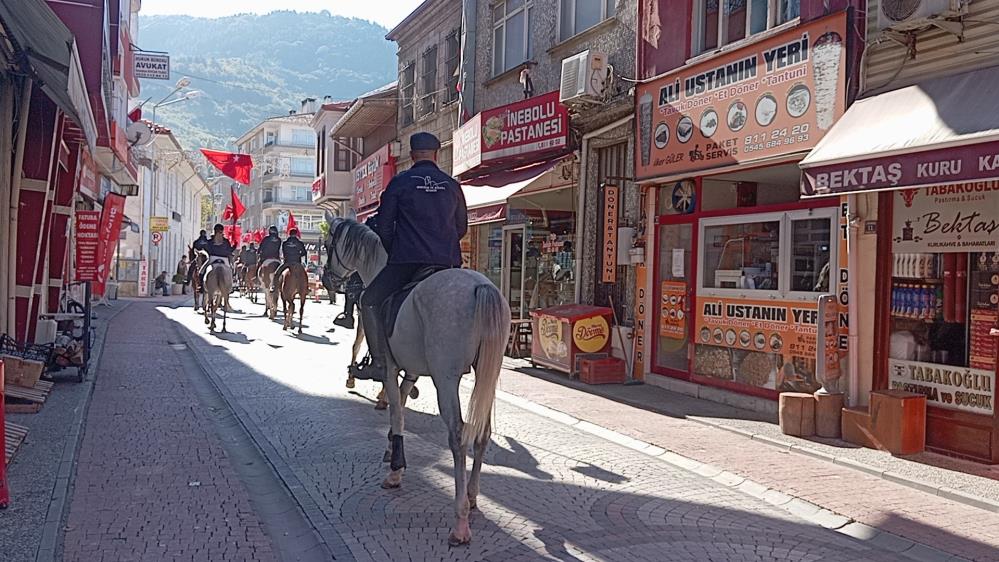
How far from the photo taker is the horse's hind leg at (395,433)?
19.6 ft

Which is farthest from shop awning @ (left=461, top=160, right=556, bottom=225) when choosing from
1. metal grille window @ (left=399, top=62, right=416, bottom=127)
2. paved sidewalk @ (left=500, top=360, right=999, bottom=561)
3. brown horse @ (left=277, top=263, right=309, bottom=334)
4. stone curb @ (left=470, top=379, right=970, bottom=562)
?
metal grille window @ (left=399, top=62, right=416, bottom=127)

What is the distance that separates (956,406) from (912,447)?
0.54 meters

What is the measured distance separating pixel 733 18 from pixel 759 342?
404cm

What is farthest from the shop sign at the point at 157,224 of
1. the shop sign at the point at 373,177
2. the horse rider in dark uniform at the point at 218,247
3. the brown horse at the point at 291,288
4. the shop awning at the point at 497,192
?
the shop awning at the point at 497,192

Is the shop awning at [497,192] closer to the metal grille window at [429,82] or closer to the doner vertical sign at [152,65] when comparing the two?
the metal grille window at [429,82]

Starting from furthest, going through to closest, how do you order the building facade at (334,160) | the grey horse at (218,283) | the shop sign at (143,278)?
the shop sign at (143,278), the building facade at (334,160), the grey horse at (218,283)

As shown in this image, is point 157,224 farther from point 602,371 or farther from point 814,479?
point 814,479

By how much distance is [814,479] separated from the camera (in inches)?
264

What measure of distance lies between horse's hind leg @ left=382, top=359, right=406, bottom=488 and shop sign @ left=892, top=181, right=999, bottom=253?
4636mm

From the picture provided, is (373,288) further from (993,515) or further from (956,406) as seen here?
(956,406)

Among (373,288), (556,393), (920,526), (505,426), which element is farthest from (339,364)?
(920,526)

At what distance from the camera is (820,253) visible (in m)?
9.02

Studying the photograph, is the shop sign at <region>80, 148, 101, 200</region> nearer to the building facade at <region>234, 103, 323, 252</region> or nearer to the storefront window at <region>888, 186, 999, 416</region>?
the storefront window at <region>888, 186, 999, 416</region>

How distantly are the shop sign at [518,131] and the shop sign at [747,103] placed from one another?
7.85 ft
